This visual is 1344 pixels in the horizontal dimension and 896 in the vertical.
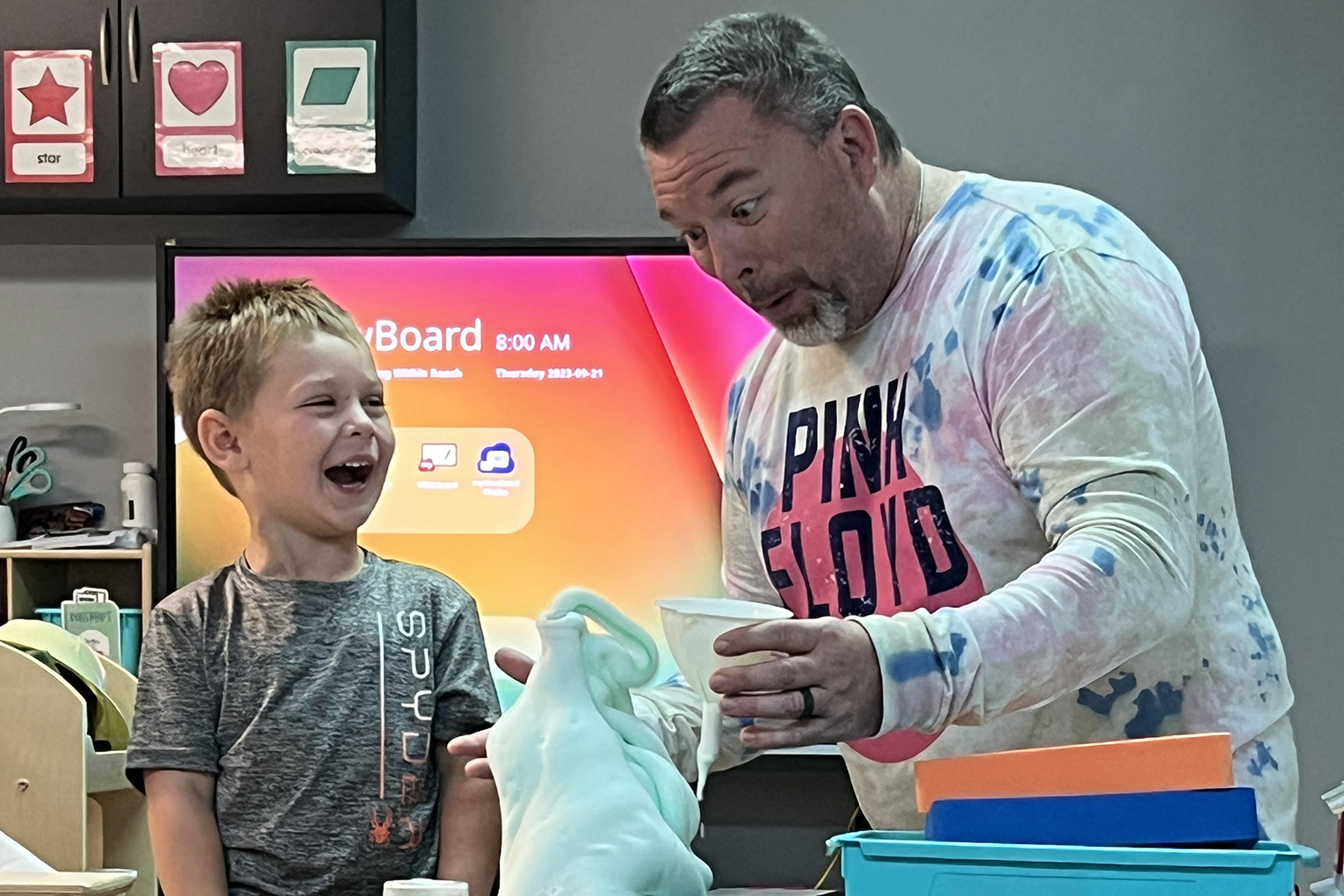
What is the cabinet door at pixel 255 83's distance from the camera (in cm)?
317

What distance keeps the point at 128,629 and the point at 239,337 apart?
5.71 feet

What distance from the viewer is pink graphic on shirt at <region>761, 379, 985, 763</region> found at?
4.45 feet

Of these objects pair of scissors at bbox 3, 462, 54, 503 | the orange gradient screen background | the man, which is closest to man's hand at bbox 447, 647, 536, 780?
the man

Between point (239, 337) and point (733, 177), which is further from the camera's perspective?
point (239, 337)

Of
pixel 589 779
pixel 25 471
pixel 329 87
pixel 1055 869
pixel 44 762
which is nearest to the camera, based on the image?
pixel 1055 869

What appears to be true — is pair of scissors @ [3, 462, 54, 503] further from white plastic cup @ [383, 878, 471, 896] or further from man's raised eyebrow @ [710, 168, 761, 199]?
white plastic cup @ [383, 878, 471, 896]

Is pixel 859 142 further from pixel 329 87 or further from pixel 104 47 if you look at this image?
pixel 104 47

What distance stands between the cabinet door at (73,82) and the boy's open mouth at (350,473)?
72.4 inches

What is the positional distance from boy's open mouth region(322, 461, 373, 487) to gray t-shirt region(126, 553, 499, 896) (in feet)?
0.36

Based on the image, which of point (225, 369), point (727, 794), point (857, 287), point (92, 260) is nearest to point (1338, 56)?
point (727, 794)

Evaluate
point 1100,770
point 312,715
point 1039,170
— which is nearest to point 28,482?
point 312,715

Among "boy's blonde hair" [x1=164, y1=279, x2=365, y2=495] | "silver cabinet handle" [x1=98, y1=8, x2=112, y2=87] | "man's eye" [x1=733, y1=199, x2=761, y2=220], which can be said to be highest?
"silver cabinet handle" [x1=98, y1=8, x2=112, y2=87]

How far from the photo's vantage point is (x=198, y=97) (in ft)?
10.5

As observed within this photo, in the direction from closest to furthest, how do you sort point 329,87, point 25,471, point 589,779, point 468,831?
point 589,779
point 468,831
point 329,87
point 25,471
